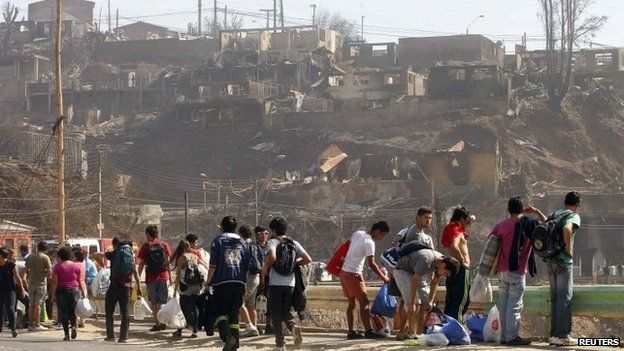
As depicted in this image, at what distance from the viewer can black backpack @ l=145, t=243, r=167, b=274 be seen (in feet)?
62.5

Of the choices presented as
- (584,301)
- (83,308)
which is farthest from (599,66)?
(584,301)

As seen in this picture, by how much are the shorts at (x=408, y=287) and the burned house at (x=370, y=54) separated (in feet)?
299

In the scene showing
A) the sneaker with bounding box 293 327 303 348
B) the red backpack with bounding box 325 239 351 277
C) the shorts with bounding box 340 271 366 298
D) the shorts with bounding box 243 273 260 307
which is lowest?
the sneaker with bounding box 293 327 303 348

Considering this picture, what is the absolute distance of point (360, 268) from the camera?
55.1 feet

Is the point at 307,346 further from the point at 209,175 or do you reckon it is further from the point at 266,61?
the point at 266,61

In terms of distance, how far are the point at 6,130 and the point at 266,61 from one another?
35.4 metres

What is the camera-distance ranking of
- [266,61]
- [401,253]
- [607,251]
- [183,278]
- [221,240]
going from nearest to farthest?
[221,240] → [401,253] → [183,278] → [607,251] → [266,61]

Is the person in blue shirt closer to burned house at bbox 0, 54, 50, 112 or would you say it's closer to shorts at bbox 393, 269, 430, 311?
shorts at bbox 393, 269, 430, 311

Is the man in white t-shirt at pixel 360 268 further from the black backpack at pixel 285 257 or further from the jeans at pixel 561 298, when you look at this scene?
the jeans at pixel 561 298

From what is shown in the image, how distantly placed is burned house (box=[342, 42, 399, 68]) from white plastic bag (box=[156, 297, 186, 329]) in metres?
88.9

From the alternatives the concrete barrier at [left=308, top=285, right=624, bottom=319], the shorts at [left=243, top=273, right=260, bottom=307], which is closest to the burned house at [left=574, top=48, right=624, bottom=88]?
the concrete barrier at [left=308, top=285, right=624, bottom=319]

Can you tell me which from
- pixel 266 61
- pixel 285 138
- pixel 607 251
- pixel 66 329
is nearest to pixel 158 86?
pixel 266 61

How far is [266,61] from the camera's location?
347 ft

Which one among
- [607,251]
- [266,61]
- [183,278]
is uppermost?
[266,61]
